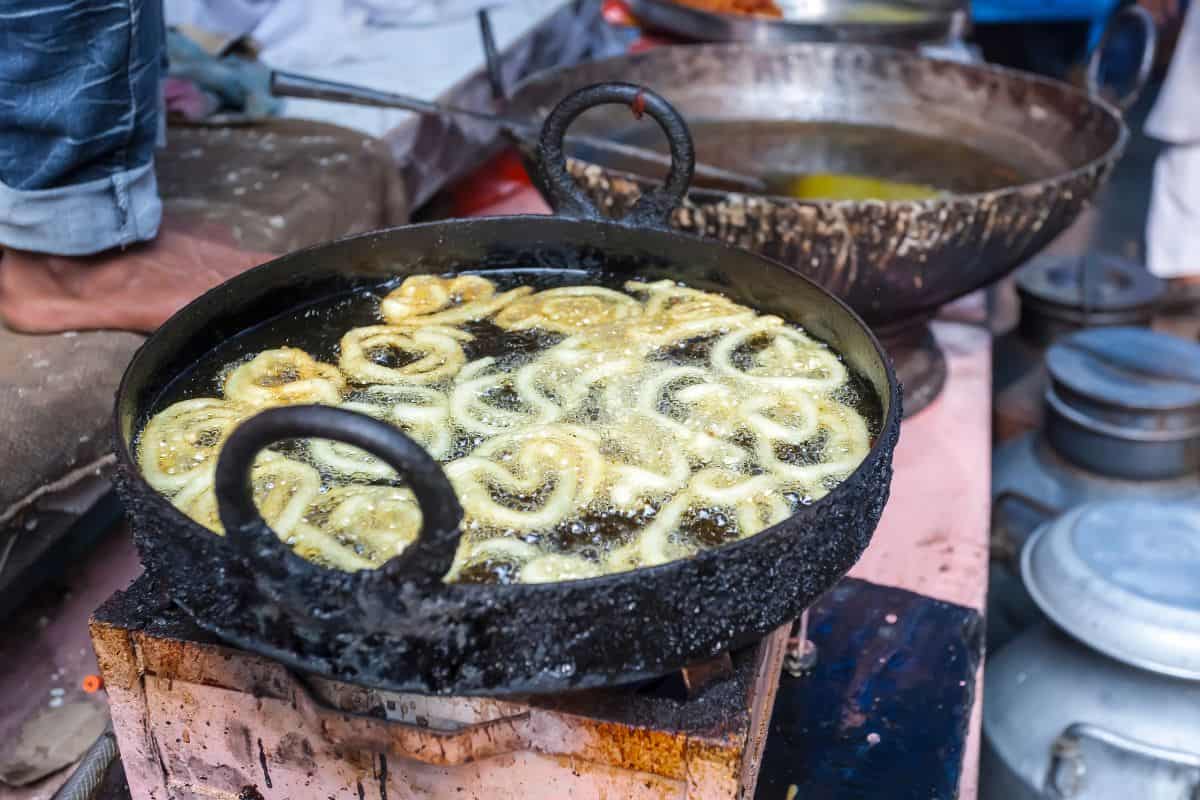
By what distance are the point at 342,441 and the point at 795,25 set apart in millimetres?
4717

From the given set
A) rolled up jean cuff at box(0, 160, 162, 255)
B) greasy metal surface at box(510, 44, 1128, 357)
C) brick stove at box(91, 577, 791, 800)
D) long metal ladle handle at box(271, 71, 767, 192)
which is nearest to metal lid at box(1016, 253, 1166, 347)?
greasy metal surface at box(510, 44, 1128, 357)

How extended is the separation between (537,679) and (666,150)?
116 inches

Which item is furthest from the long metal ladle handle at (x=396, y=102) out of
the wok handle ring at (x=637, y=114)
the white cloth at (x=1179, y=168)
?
the white cloth at (x=1179, y=168)

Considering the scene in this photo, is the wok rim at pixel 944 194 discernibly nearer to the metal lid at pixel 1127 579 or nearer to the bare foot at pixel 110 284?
the metal lid at pixel 1127 579

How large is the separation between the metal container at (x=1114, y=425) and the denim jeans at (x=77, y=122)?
3322 millimetres

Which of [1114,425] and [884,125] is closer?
[1114,425]

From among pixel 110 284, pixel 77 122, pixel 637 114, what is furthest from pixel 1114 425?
pixel 77 122

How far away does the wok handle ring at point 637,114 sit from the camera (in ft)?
7.05

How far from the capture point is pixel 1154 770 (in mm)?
2754

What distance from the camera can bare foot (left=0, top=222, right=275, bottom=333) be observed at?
9.45 ft

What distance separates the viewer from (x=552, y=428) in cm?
194

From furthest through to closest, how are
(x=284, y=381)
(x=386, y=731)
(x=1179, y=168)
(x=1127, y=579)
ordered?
(x=1179, y=168), (x=1127, y=579), (x=284, y=381), (x=386, y=731)

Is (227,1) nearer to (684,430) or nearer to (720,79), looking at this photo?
(720,79)

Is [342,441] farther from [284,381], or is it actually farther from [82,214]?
[82,214]
